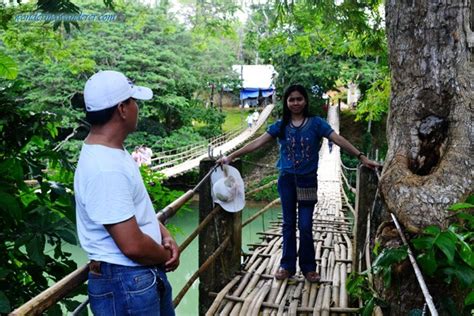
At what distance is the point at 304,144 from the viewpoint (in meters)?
2.37

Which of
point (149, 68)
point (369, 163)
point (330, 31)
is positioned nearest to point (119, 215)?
point (369, 163)

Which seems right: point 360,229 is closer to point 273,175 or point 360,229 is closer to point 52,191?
point 52,191

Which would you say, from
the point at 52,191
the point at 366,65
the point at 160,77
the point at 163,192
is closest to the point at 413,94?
the point at 52,191

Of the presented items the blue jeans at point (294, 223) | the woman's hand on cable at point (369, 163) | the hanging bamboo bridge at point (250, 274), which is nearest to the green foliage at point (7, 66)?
the hanging bamboo bridge at point (250, 274)

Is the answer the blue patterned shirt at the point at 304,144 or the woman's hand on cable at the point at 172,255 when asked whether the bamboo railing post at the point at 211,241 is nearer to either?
the blue patterned shirt at the point at 304,144

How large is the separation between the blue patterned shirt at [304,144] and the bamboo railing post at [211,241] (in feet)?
1.29

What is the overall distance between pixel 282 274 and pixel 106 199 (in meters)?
1.72

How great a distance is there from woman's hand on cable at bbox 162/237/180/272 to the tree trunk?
74 centimetres

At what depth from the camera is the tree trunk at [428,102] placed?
5.22 ft

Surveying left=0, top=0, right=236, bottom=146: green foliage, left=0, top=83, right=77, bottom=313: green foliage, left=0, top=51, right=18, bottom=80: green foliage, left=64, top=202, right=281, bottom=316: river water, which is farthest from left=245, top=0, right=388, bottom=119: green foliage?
left=0, top=0, right=236, bottom=146: green foliage

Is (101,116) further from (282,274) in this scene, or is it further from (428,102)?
(282,274)

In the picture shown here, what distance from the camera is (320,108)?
14984 millimetres

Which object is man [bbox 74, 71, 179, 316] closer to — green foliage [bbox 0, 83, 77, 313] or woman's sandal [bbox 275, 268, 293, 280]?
green foliage [bbox 0, 83, 77, 313]

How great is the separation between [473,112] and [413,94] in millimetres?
220
